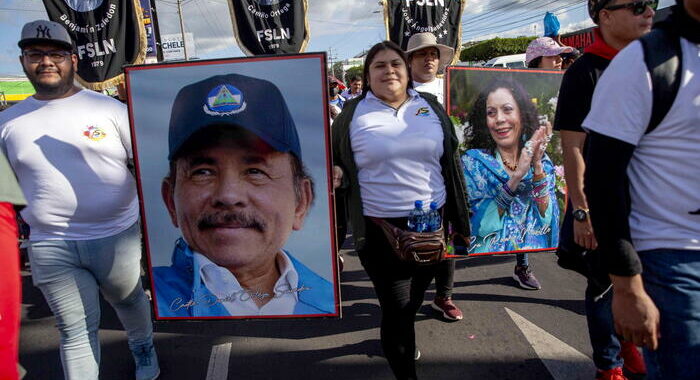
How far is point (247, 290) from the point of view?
7.15ft

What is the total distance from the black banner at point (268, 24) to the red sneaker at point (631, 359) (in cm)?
434

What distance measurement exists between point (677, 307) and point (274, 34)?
484 cm

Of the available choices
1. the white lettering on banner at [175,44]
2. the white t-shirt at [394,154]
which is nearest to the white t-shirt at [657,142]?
the white t-shirt at [394,154]

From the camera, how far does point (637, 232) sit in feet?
4.27

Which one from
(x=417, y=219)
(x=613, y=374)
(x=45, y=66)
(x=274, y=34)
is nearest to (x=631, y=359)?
(x=613, y=374)

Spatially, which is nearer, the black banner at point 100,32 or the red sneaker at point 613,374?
the red sneaker at point 613,374

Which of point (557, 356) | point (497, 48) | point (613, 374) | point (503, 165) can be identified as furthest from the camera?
point (497, 48)

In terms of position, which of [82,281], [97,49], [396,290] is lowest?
[396,290]

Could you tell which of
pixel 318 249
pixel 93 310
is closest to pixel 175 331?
pixel 93 310

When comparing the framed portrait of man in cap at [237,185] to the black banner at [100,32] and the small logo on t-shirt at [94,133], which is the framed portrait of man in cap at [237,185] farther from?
the black banner at [100,32]

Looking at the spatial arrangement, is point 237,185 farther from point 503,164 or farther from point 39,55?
point 503,164

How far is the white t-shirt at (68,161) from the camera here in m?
2.02

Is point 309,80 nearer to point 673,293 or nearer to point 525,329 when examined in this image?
point 673,293

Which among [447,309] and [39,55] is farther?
[447,309]
